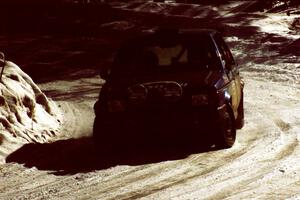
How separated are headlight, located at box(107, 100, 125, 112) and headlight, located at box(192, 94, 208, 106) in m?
1.00

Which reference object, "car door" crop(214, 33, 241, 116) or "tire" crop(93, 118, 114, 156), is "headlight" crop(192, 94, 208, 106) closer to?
"car door" crop(214, 33, 241, 116)

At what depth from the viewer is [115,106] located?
8.48 metres

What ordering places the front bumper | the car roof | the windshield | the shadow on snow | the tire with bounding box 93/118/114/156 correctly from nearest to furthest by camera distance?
the shadow on snow → the front bumper → the tire with bounding box 93/118/114/156 → the windshield → the car roof

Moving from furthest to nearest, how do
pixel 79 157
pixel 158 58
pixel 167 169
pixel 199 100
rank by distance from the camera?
pixel 158 58
pixel 79 157
pixel 199 100
pixel 167 169

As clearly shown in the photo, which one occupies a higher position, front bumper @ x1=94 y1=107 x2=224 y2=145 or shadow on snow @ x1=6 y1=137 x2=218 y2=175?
front bumper @ x1=94 y1=107 x2=224 y2=145

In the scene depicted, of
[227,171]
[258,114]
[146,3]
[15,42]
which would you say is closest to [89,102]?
[258,114]

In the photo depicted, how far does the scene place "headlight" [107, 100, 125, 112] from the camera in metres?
8.48

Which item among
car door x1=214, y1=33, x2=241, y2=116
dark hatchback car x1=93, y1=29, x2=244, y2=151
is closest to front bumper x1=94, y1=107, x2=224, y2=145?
dark hatchback car x1=93, y1=29, x2=244, y2=151

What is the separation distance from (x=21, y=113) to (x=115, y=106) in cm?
251

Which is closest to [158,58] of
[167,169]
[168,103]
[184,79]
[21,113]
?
[184,79]

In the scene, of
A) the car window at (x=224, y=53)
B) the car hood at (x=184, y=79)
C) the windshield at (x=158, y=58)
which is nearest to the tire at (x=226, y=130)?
the car hood at (x=184, y=79)

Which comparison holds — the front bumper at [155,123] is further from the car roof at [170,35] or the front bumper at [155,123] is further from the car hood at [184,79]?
the car roof at [170,35]

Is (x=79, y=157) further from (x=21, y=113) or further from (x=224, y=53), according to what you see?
(x=224, y=53)

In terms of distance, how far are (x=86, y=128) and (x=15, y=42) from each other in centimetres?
1679
